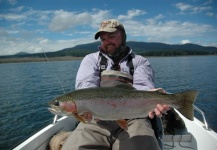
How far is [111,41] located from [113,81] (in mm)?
1094

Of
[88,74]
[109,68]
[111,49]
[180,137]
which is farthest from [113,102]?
[180,137]

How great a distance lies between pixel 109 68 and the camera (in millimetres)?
5629

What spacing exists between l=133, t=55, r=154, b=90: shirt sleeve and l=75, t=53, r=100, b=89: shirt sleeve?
0.90m

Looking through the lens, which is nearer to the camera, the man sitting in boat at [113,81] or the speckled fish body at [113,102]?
the speckled fish body at [113,102]

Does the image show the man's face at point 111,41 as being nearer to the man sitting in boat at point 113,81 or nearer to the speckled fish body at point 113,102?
the man sitting in boat at point 113,81

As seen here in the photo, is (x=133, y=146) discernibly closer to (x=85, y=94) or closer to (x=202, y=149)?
(x=85, y=94)

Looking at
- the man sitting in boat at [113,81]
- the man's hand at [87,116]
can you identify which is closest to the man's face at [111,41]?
the man sitting in boat at [113,81]

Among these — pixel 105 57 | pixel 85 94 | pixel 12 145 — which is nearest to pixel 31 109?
pixel 12 145

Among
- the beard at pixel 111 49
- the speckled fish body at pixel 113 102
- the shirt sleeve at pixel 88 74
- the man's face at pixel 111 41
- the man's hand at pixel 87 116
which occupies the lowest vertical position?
the man's hand at pixel 87 116

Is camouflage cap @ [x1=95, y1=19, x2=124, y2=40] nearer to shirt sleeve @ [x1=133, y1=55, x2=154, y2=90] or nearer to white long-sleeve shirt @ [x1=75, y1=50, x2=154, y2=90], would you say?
white long-sleeve shirt @ [x1=75, y1=50, x2=154, y2=90]

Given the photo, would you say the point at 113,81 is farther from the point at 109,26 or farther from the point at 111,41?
the point at 109,26

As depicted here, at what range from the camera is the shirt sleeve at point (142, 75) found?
5.27 meters

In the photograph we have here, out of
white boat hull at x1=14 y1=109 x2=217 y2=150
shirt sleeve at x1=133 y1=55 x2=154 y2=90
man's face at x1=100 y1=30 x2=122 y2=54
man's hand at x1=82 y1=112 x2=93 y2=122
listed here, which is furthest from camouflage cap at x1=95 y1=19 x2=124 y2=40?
white boat hull at x1=14 y1=109 x2=217 y2=150

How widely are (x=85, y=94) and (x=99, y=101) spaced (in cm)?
27
